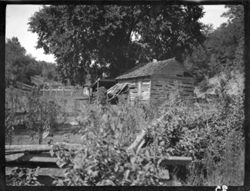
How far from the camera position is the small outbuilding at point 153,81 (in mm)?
5039

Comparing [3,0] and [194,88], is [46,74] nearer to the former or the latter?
[3,0]

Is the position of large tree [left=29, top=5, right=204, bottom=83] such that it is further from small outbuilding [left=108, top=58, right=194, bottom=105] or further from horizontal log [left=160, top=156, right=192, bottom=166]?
horizontal log [left=160, top=156, right=192, bottom=166]

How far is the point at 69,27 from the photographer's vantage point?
17.7 ft

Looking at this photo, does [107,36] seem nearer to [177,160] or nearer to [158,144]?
[158,144]

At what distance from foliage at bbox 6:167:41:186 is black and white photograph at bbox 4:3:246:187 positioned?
17 millimetres

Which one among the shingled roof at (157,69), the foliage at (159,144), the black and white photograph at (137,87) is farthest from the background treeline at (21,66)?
the foliage at (159,144)

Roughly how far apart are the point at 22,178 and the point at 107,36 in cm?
317

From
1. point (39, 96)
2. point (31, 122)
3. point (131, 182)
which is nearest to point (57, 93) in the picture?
point (39, 96)

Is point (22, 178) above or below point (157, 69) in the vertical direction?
below

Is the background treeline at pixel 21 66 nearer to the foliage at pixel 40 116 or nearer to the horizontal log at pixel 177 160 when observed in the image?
the foliage at pixel 40 116

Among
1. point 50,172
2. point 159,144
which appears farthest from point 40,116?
point 159,144

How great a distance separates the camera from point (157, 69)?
5078 mm

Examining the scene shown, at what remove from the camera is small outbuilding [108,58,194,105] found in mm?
5039

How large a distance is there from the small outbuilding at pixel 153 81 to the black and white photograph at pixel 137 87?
2 cm
